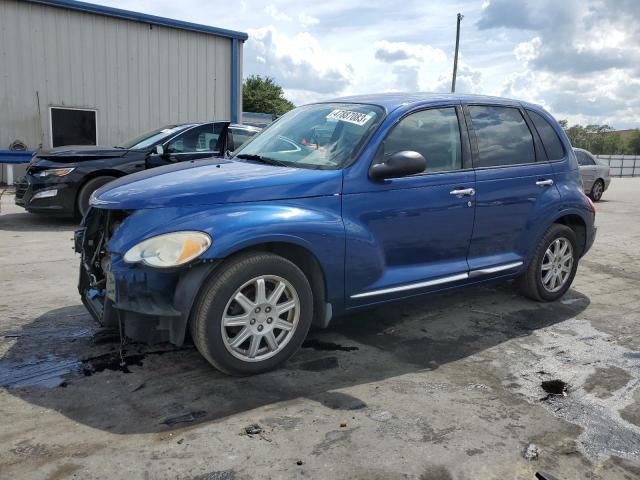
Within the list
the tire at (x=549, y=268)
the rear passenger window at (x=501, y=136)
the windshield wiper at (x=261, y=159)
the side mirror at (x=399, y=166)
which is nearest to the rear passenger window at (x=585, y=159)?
the tire at (x=549, y=268)

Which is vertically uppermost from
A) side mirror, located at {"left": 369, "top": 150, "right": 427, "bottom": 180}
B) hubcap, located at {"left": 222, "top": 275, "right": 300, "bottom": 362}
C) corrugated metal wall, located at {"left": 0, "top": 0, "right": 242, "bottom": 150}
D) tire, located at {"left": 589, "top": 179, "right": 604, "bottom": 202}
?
corrugated metal wall, located at {"left": 0, "top": 0, "right": 242, "bottom": 150}

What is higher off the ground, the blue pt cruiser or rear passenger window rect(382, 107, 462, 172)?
rear passenger window rect(382, 107, 462, 172)

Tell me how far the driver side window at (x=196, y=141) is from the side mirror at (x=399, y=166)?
5.58 meters

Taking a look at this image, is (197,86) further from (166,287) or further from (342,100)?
(166,287)

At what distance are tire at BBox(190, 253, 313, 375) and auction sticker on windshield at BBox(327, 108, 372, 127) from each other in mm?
1246

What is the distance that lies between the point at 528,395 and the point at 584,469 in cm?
75

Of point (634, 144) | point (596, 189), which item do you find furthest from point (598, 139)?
point (596, 189)

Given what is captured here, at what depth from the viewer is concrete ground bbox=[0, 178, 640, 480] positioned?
2588 millimetres

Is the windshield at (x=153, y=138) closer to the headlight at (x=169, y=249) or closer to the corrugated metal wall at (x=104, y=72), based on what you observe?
the headlight at (x=169, y=249)

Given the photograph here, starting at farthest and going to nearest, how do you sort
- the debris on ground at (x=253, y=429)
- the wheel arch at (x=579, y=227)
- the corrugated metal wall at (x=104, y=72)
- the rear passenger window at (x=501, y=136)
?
1. the corrugated metal wall at (x=104, y=72)
2. the wheel arch at (x=579, y=227)
3. the rear passenger window at (x=501, y=136)
4. the debris on ground at (x=253, y=429)

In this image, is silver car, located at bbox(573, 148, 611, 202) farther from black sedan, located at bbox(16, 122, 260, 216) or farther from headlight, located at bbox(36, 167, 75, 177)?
headlight, located at bbox(36, 167, 75, 177)

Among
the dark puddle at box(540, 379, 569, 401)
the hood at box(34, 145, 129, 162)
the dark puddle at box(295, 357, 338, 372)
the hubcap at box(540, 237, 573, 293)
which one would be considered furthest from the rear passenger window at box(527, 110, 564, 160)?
the hood at box(34, 145, 129, 162)

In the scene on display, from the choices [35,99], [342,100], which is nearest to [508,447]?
[342,100]

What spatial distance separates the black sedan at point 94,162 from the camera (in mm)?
8266
